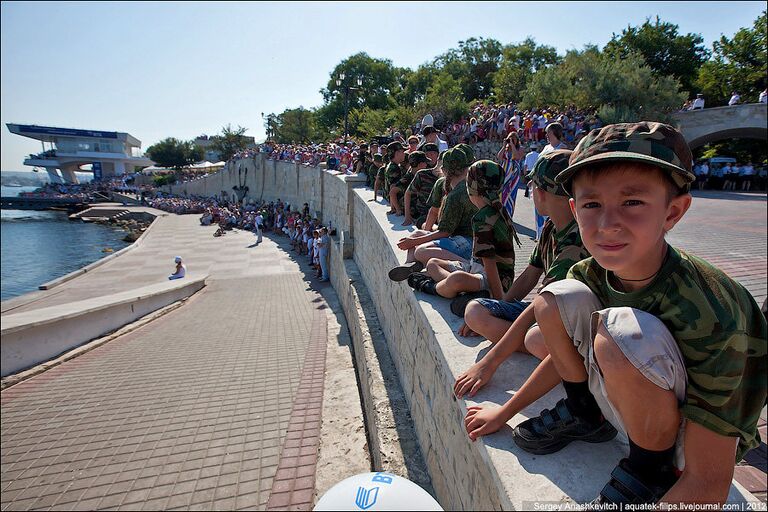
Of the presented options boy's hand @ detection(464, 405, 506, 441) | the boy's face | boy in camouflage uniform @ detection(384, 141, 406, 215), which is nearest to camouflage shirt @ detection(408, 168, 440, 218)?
boy in camouflage uniform @ detection(384, 141, 406, 215)

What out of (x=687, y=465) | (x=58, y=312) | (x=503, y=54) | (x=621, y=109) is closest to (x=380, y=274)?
(x=687, y=465)

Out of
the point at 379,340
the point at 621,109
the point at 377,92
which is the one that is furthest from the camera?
the point at 377,92

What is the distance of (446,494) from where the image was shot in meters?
2.12

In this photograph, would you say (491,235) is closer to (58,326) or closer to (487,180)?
(487,180)

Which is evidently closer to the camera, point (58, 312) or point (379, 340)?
point (379, 340)

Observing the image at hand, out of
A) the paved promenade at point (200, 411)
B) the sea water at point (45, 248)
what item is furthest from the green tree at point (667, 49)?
the sea water at point (45, 248)

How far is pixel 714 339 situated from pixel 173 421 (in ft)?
18.1

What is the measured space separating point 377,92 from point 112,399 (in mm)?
54536

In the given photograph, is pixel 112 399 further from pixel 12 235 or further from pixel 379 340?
pixel 12 235

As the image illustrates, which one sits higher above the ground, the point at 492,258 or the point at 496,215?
the point at 496,215

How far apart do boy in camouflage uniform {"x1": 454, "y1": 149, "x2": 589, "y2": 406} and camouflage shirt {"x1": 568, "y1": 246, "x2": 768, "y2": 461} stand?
0.55 meters

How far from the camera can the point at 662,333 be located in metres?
1.08

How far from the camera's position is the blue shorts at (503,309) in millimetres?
2156

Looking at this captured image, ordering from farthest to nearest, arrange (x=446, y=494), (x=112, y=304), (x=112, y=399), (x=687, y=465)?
(x=112, y=304)
(x=112, y=399)
(x=446, y=494)
(x=687, y=465)
